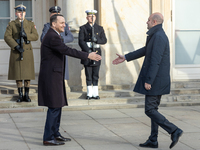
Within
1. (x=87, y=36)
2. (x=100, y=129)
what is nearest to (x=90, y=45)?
(x=87, y=36)

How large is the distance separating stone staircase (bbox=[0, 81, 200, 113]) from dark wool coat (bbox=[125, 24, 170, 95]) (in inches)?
133

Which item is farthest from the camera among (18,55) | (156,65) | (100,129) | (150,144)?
(18,55)

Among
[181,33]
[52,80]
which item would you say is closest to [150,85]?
[52,80]

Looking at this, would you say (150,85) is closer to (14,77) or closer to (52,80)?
(52,80)

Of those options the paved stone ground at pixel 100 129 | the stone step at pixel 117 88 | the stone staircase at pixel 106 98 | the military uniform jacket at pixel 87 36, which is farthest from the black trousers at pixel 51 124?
the stone step at pixel 117 88

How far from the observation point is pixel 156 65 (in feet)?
16.9

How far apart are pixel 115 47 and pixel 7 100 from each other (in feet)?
10.2

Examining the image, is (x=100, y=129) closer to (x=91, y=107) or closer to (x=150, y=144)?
(x=150, y=144)

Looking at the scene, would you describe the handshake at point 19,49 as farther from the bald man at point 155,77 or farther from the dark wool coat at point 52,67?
the bald man at point 155,77

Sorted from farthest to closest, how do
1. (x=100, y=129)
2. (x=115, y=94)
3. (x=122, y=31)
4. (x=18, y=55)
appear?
(x=122, y=31) → (x=115, y=94) → (x=18, y=55) → (x=100, y=129)

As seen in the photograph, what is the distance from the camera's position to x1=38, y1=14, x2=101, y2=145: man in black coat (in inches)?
210

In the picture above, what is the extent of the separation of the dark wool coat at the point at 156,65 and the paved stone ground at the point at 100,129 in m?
0.80

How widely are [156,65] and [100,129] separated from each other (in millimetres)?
1765

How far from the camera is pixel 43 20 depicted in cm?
1195
